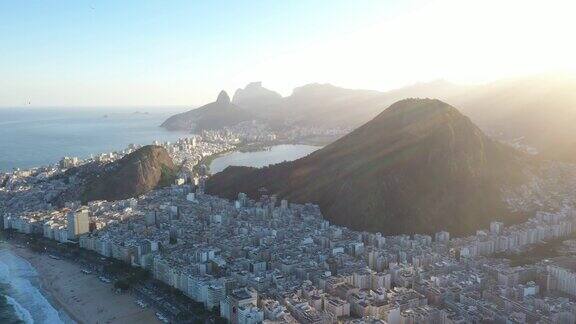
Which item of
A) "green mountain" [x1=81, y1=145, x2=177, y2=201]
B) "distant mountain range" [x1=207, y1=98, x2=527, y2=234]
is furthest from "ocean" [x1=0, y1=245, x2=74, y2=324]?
"distant mountain range" [x1=207, y1=98, x2=527, y2=234]

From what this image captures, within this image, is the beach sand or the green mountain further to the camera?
A: the green mountain

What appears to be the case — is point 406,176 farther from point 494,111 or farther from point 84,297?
point 494,111

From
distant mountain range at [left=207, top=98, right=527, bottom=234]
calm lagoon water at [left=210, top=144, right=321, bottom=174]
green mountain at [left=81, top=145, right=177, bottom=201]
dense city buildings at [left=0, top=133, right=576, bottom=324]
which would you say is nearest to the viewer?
dense city buildings at [left=0, top=133, right=576, bottom=324]

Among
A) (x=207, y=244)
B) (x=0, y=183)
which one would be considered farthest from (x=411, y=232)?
(x=0, y=183)

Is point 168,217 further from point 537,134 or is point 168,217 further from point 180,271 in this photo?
point 537,134

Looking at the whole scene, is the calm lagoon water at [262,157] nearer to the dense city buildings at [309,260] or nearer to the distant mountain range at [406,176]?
the distant mountain range at [406,176]

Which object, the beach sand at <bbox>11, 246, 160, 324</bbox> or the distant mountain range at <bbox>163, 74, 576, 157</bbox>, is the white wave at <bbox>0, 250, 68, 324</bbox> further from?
the distant mountain range at <bbox>163, 74, 576, 157</bbox>
